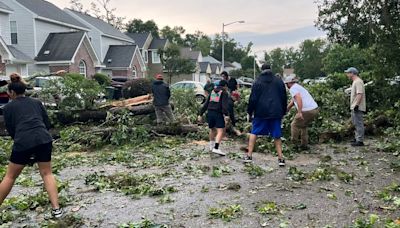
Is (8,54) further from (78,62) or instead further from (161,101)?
(161,101)

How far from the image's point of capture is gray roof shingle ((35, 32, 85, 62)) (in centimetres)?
3241

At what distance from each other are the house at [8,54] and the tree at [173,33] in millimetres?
54664

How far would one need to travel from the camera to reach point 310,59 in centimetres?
9250

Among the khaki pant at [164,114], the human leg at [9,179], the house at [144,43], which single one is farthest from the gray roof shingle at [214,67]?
the human leg at [9,179]

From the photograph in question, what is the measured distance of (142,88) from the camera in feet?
57.5

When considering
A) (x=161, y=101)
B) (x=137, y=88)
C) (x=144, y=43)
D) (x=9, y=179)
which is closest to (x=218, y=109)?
(x=161, y=101)

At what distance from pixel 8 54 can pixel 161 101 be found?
19704 mm

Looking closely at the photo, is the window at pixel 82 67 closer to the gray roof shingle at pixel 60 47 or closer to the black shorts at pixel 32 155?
the gray roof shingle at pixel 60 47

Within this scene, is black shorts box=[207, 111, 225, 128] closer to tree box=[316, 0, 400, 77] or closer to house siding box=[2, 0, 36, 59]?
tree box=[316, 0, 400, 77]

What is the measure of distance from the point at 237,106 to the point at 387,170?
5.77 m

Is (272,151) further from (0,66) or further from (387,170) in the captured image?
(0,66)

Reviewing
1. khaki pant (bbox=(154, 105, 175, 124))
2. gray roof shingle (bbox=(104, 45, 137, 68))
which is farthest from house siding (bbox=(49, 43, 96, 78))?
khaki pant (bbox=(154, 105, 175, 124))

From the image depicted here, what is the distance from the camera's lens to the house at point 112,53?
4212cm

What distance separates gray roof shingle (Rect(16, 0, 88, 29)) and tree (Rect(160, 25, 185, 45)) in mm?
45359
